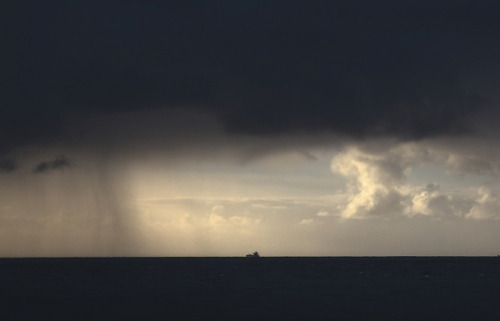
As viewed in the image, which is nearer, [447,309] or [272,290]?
[447,309]

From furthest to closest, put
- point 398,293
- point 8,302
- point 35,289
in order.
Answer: point 35,289, point 398,293, point 8,302

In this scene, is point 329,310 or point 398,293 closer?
point 329,310

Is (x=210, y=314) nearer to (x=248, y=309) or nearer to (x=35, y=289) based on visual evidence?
(x=248, y=309)

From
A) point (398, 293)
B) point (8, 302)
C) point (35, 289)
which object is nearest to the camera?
point (8, 302)

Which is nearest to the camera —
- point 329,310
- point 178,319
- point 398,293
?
point 178,319

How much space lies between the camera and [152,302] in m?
95.2

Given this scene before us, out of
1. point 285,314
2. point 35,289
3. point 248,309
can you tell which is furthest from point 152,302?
point 35,289

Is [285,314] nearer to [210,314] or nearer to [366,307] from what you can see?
[210,314]

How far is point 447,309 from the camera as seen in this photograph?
85625 mm

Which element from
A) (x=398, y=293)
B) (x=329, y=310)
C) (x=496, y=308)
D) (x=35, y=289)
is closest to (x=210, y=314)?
(x=329, y=310)

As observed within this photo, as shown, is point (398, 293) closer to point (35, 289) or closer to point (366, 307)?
point (366, 307)

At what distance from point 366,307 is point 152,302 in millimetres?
28217

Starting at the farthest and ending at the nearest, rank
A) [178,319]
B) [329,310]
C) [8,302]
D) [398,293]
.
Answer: [398,293]
[8,302]
[329,310]
[178,319]

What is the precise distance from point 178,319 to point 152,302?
2135cm
